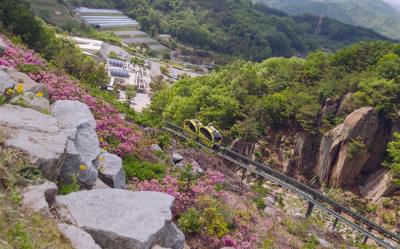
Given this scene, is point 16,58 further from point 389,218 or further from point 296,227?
point 389,218

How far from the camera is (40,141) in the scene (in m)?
8.30

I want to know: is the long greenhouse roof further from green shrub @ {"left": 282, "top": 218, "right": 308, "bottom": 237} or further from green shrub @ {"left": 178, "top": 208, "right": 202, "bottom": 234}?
green shrub @ {"left": 178, "top": 208, "right": 202, "bottom": 234}

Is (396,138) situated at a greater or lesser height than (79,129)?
lesser

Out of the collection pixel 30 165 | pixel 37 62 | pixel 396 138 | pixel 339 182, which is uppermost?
pixel 30 165

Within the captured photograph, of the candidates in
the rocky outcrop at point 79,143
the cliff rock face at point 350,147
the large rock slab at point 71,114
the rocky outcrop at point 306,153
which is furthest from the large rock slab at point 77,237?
the rocky outcrop at point 306,153

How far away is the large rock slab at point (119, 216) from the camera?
7.13m

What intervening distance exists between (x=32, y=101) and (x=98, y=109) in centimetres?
494

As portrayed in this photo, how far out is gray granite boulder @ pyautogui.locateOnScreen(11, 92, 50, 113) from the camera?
10.5 metres

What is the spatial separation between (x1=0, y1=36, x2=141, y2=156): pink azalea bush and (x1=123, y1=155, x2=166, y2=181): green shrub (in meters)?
0.47

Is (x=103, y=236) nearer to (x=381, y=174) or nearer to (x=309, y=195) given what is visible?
(x=309, y=195)

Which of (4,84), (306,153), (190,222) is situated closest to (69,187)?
(190,222)

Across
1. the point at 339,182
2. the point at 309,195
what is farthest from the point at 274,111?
the point at 309,195

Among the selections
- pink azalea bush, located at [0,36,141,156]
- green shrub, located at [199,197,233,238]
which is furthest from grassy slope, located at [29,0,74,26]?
green shrub, located at [199,197,233,238]

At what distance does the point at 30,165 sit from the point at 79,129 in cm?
310
